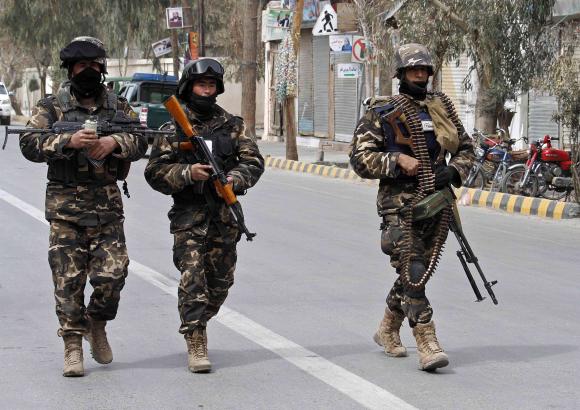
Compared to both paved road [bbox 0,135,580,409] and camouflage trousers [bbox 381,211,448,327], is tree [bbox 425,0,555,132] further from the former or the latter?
camouflage trousers [bbox 381,211,448,327]

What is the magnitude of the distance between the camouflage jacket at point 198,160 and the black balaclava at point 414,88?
0.89 metres

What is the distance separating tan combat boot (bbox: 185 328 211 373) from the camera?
6.81m

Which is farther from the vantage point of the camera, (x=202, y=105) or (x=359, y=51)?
(x=359, y=51)

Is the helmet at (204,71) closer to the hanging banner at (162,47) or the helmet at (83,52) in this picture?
the helmet at (83,52)

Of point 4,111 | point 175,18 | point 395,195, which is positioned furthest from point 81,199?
point 4,111

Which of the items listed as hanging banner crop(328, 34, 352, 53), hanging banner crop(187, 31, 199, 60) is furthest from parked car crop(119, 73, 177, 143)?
hanging banner crop(328, 34, 352, 53)

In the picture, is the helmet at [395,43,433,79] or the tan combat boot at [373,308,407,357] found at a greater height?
the helmet at [395,43,433,79]

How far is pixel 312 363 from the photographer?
23.4 feet

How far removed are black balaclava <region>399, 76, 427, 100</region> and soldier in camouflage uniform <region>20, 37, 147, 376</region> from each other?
1.46 meters

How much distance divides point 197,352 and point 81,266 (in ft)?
2.52

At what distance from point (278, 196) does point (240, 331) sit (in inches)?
441

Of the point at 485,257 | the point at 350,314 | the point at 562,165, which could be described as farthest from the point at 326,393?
the point at 562,165

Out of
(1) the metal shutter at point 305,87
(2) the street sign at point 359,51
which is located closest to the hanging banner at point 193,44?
(1) the metal shutter at point 305,87

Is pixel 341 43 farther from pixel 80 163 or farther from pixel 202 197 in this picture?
pixel 80 163
